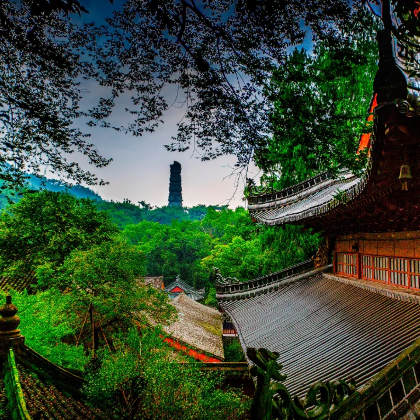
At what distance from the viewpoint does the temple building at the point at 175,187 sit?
278ft

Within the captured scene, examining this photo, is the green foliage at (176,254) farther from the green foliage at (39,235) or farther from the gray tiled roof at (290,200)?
the gray tiled roof at (290,200)

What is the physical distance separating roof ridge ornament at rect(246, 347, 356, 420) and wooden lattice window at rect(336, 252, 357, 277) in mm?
5752

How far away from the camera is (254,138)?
13.7 feet

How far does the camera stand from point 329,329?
5.48m

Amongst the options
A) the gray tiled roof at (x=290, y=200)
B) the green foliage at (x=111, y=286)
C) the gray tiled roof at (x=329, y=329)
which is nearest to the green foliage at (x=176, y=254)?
the green foliage at (x=111, y=286)

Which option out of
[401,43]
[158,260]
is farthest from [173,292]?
[401,43]

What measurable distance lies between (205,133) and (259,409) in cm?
312

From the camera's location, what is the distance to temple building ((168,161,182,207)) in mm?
84844

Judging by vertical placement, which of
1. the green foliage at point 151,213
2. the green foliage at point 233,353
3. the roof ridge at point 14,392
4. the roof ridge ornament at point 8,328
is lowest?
the green foliage at point 233,353

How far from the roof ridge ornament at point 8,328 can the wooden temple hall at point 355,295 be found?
276 centimetres

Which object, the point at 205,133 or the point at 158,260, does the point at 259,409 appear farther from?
the point at 158,260

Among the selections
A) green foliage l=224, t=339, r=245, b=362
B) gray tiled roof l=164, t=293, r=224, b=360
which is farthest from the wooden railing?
green foliage l=224, t=339, r=245, b=362

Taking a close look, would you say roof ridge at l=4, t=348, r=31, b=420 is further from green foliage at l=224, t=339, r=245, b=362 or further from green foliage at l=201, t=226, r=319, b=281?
green foliage at l=224, t=339, r=245, b=362

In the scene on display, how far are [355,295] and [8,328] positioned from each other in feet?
17.9
